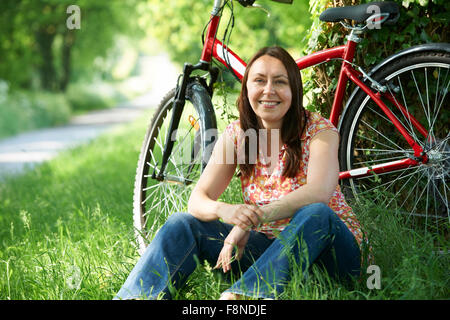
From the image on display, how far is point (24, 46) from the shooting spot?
21172 mm

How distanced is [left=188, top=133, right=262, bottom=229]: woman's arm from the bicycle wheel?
2.43 ft

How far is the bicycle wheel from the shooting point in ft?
9.45

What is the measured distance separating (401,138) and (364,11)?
Answer: 2.40 ft

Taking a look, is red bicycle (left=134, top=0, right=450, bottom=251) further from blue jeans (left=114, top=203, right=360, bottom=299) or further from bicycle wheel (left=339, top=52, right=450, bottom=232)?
blue jeans (left=114, top=203, right=360, bottom=299)

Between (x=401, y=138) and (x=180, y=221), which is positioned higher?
(x=401, y=138)

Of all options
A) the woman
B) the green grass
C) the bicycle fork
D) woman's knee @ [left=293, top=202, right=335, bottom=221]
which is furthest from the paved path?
woman's knee @ [left=293, top=202, right=335, bottom=221]

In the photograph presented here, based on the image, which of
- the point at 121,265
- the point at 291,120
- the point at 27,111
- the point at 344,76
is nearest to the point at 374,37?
→ the point at 344,76

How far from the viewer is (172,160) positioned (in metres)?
3.42

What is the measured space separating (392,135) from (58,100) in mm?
17407

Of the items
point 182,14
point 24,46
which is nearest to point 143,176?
point 182,14

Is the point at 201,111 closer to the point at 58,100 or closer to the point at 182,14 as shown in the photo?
the point at 182,14

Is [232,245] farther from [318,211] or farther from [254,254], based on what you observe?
[318,211]

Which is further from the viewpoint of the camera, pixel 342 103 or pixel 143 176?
pixel 143 176
